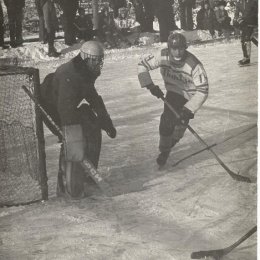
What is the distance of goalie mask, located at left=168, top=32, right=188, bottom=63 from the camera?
424cm

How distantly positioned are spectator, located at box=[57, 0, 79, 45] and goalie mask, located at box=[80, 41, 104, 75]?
4936mm

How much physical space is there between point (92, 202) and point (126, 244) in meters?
0.77

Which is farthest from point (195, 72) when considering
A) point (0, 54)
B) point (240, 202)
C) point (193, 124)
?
point (0, 54)

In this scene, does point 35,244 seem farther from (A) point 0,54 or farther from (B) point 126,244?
(A) point 0,54

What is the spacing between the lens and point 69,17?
29.8ft

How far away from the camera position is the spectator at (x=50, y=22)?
977 centimetres

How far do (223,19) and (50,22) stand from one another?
452 centimetres

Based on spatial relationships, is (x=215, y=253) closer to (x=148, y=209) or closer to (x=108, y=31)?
(x=148, y=209)

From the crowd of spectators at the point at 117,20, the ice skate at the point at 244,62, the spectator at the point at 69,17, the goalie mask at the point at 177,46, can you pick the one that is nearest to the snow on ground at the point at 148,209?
the goalie mask at the point at 177,46

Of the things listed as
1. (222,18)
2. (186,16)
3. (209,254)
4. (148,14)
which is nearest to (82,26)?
(148,14)

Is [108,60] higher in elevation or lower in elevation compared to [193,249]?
higher

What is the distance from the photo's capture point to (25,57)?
10.3 metres

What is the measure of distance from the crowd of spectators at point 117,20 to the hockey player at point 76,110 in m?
4.84

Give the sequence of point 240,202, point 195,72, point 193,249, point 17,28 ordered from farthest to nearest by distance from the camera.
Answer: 1. point 17,28
2. point 195,72
3. point 240,202
4. point 193,249
